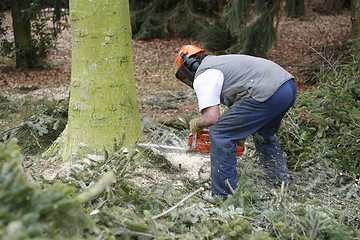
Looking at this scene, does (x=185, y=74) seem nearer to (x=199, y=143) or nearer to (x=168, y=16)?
(x=199, y=143)

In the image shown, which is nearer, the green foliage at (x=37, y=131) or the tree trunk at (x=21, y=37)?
the green foliage at (x=37, y=131)

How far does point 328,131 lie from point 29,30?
9.17 metres

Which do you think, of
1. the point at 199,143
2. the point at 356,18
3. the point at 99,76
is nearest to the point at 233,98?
the point at 199,143

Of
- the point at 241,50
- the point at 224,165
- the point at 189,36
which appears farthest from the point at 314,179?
the point at 189,36

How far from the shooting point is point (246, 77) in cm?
314

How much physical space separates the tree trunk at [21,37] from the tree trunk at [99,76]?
7.27 metres

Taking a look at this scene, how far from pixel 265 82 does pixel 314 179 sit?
4.45 ft

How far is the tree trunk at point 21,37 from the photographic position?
976cm

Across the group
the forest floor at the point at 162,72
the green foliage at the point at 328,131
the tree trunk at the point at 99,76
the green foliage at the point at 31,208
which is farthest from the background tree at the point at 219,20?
the green foliage at the point at 31,208

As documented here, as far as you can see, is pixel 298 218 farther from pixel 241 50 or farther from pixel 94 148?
pixel 241 50

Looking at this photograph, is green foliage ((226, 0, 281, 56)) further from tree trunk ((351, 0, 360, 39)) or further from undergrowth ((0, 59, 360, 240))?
undergrowth ((0, 59, 360, 240))

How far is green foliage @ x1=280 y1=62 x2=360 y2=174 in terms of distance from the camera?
3754mm

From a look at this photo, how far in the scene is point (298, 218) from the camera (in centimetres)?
227

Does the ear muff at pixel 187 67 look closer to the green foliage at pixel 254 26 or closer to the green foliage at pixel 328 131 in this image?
the green foliage at pixel 328 131
